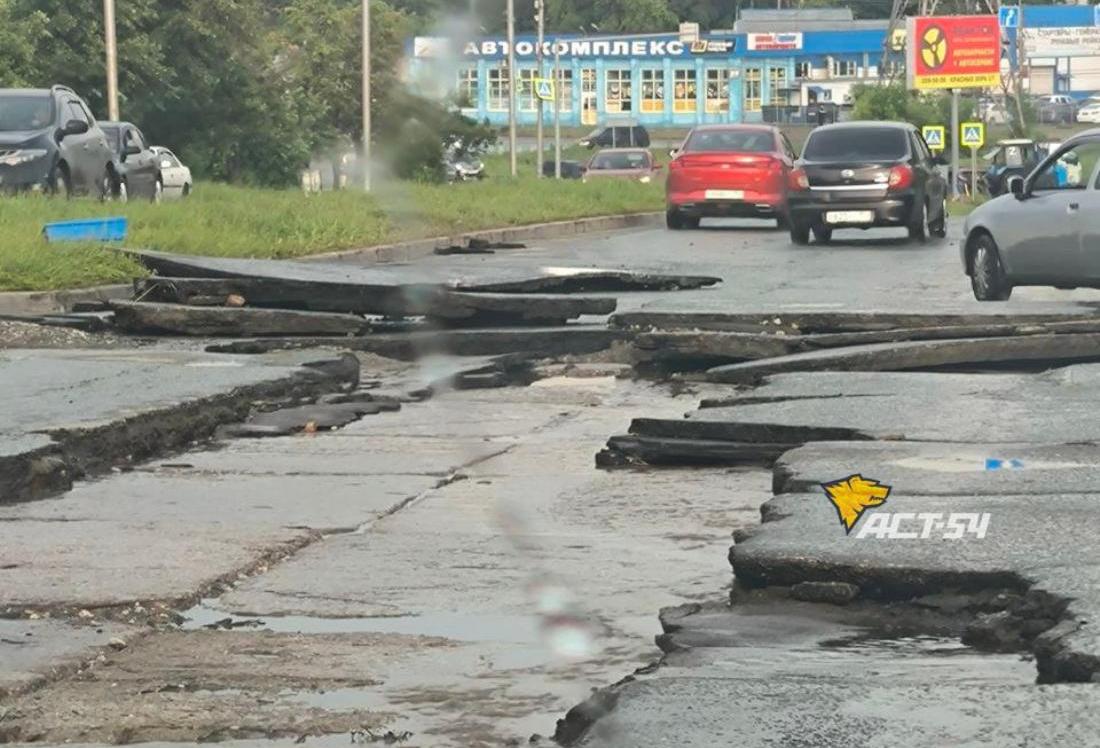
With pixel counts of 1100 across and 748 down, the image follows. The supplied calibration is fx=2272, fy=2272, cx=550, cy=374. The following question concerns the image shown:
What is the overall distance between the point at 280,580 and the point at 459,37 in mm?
2082

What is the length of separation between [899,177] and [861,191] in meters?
0.50

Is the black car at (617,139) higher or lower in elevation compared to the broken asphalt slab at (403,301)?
lower

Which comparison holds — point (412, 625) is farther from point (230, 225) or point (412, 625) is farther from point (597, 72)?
point (230, 225)

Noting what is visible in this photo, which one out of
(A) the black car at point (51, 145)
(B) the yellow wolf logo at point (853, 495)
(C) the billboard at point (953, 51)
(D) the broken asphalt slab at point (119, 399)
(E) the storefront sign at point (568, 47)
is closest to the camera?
(E) the storefront sign at point (568, 47)

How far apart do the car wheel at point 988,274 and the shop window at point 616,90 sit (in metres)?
7.18

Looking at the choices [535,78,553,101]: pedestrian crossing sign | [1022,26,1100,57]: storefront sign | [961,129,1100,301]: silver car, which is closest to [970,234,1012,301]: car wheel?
[961,129,1100,301]: silver car

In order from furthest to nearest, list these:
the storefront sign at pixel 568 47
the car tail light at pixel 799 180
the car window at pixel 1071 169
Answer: the car tail light at pixel 799 180
the car window at pixel 1071 169
the storefront sign at pixel 568 47

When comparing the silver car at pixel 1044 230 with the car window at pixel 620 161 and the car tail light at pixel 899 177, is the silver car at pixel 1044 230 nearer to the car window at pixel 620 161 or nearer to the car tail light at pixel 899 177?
the car tail light at pixel 899 177

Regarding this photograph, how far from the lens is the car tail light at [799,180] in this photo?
1094 inches

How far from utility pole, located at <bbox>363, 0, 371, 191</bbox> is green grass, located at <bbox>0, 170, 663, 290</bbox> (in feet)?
13.7

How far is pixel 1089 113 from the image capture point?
94.0 m

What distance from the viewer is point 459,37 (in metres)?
4.32

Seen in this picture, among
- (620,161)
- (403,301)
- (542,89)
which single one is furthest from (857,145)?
(620,161)

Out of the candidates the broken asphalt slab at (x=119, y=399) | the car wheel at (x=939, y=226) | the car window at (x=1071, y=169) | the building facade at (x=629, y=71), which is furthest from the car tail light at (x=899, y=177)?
the broken asphalt slab at (x=119, y=399)
